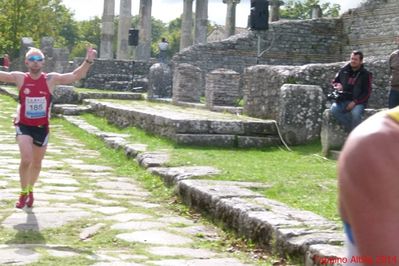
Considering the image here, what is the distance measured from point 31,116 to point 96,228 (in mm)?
1268

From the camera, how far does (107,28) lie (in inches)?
1574

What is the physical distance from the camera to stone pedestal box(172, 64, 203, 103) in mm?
18375

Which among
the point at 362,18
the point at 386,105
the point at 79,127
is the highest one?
the point at 362,18

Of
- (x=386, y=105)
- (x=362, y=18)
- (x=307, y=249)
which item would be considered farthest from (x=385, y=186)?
(x=362, y=18)

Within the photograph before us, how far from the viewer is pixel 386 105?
11.5 m

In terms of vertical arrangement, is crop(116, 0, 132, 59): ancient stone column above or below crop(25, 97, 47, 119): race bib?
above

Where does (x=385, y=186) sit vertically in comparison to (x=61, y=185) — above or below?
above

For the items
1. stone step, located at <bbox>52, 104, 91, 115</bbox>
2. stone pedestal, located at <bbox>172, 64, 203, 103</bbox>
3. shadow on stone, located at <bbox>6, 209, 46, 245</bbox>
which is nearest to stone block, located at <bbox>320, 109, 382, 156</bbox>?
shadow on stone, located at <bbox>6, 209, 46, 245</bbox>

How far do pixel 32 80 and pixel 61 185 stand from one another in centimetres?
166

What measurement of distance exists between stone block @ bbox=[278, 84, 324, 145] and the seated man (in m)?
0.50

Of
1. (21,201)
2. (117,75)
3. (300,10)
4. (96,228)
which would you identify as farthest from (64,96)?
(300,10)

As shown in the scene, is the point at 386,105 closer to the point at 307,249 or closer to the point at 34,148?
the point at 34,148

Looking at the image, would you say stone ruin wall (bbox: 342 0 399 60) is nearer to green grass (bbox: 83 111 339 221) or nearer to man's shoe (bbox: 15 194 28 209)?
green grass (bbox: 83 111 339 221)

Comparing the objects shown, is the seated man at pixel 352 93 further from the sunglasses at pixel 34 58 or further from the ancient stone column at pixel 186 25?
the ancient stone column at pixel 186 25
